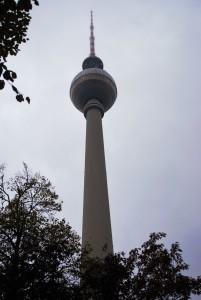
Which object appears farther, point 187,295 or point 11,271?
point 187,295

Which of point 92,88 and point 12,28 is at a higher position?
point 92,88

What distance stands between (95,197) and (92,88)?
21.5 meters

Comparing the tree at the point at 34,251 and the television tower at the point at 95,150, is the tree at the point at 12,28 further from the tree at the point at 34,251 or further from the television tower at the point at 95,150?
the television tower at the point at 95,150

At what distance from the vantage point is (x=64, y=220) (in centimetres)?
2128

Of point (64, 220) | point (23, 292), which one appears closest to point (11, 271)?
point (23, 292)

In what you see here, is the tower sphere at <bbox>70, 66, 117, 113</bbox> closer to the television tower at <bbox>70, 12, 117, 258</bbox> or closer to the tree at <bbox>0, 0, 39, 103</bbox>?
the television tower at <bbox>70, 12, 117, 258</bbox>

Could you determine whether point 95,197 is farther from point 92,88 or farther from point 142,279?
point 142,279

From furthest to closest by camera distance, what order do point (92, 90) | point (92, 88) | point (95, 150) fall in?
point (92, 90) → point (92, 88) → point (95, 150)

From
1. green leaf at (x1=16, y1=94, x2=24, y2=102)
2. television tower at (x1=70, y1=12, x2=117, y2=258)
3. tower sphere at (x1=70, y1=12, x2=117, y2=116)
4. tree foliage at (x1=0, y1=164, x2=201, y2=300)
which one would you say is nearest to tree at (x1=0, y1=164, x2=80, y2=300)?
tree foliage at (x1=0, y1=164, x2=201, y2=300)

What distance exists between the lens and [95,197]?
177ft

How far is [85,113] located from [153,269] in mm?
48735

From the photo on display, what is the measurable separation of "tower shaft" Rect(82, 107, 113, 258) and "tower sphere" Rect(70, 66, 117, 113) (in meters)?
5.15

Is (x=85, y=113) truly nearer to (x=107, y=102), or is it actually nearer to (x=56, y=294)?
(x=107, y=102)

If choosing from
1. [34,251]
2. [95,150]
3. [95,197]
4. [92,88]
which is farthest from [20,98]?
[92,88]
